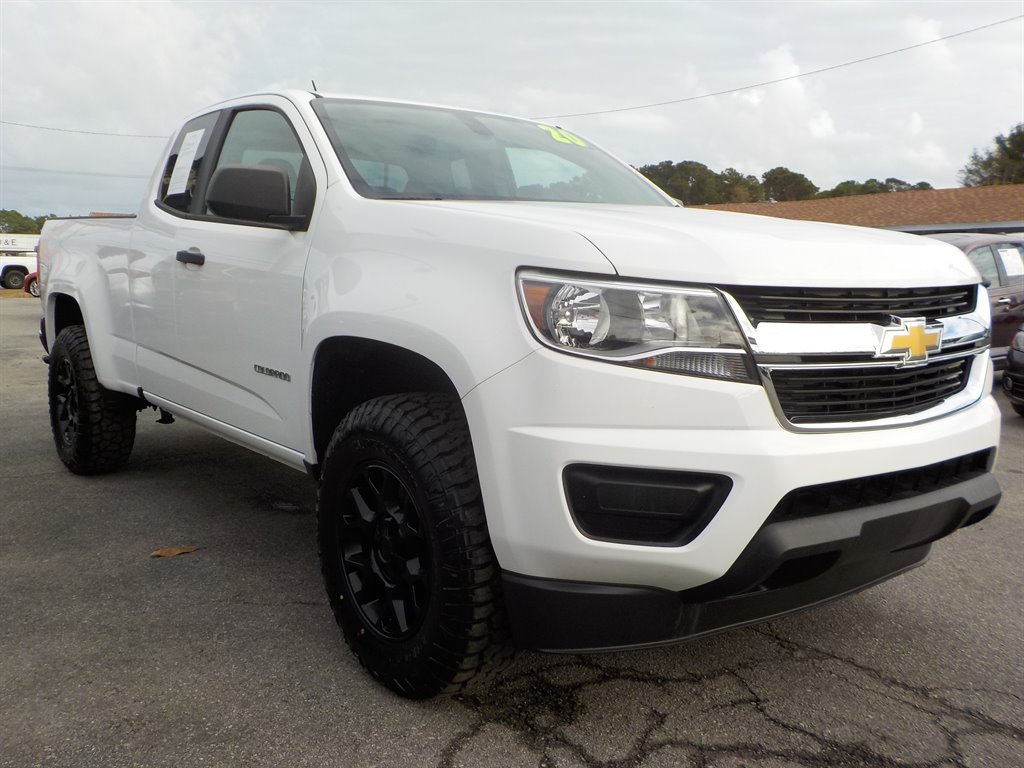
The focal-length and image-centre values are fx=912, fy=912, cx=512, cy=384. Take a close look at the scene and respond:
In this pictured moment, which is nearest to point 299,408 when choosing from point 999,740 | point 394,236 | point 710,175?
point 394,236

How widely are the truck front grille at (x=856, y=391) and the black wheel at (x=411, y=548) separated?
78cm

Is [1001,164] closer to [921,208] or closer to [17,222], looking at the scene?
[921,208]

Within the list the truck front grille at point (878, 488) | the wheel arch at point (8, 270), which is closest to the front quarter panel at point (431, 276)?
the truck front grille at point (878, 488)

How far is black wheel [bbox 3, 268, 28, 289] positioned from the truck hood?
1312 inches

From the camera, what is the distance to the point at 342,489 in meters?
2.65

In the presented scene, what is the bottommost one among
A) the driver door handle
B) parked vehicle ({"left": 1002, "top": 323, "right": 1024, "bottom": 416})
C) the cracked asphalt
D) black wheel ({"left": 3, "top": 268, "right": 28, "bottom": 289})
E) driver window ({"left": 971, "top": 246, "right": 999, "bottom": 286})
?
black wheel ({"left": 3, "top": 268, "right": 28, "bottom": 289})

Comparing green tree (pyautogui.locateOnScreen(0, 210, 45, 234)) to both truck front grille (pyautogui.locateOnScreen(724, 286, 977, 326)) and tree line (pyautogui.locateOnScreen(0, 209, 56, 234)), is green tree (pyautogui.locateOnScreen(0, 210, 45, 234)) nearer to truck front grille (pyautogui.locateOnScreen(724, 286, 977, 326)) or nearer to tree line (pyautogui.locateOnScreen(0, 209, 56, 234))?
tree line (pyautogui.locateOnScreen(0, 209, 56, 234))

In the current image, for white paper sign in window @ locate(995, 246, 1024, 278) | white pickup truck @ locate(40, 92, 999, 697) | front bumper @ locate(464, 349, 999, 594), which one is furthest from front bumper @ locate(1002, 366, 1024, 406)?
front bumper @ locate(464, 349, 999, 594)

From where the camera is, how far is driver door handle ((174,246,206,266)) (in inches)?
137

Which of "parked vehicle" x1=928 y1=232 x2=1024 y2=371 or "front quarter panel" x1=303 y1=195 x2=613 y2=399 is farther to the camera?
"parked vehicle" x1=928 y1=232 x2=1024 y2=371

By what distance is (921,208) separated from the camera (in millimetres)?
29656

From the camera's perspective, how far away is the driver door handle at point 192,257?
11.4ft

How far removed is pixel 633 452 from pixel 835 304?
0.62 m

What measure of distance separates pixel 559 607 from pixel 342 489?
0.83 meters
